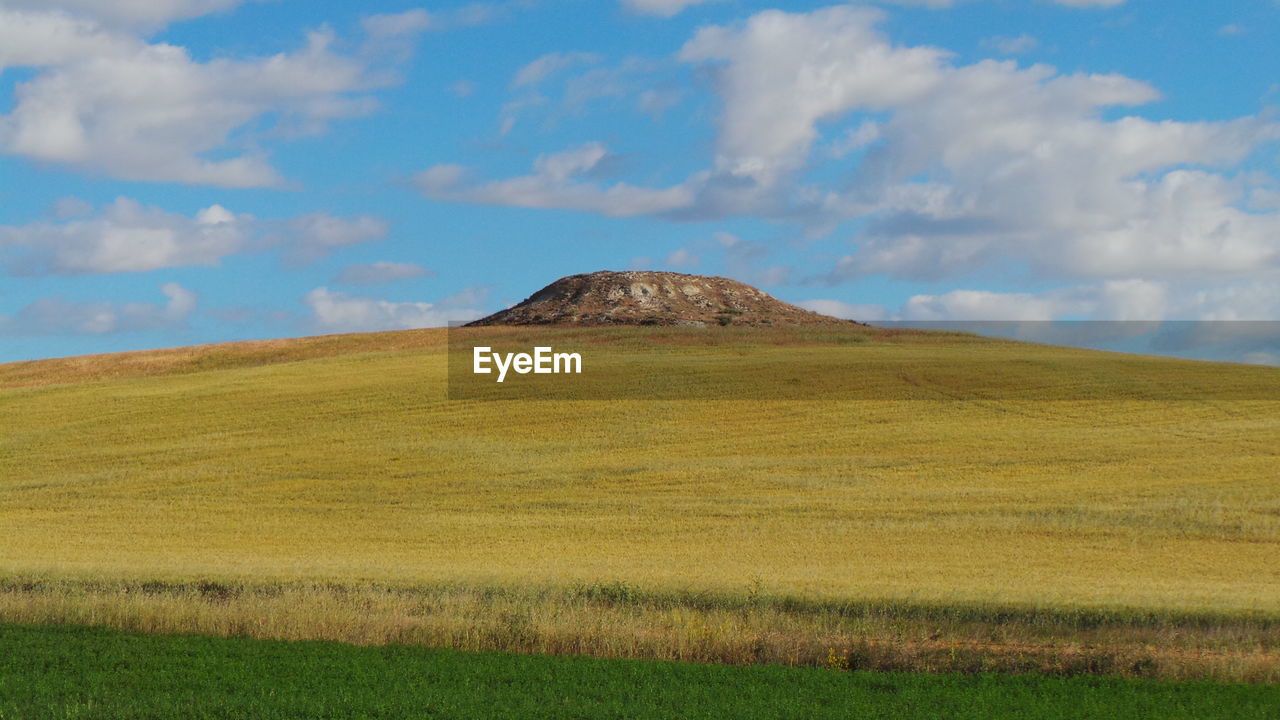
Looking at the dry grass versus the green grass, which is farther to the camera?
the dry grass

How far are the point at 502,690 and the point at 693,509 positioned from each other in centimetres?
1575

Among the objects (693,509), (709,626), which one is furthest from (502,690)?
(693,509)

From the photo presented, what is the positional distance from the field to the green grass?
1.04m

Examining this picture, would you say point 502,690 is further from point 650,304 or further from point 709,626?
point 650,304

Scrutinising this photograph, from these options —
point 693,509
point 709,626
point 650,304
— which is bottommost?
point 709,626

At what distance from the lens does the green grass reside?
11.1m

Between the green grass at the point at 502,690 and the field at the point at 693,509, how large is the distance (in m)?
1.04

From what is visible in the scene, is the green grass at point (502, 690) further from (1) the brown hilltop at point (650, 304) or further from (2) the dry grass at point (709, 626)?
(1) the brown hilltop at point (650, 304)

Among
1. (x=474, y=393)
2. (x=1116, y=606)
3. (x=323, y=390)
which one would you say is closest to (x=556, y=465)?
(x=474, y=393)

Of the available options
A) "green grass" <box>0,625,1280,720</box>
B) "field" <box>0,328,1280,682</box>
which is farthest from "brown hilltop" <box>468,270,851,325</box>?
"green grass" <box>0,625,1280,720</box>

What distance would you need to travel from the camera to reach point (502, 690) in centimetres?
1187

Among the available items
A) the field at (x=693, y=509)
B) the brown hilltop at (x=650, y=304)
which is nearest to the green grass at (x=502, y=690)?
the field at (x=693, y=509)

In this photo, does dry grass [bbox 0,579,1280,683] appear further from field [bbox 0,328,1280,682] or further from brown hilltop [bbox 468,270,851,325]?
brown hilltop [bbox 468,270,851,325]

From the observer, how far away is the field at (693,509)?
15.3 metres
